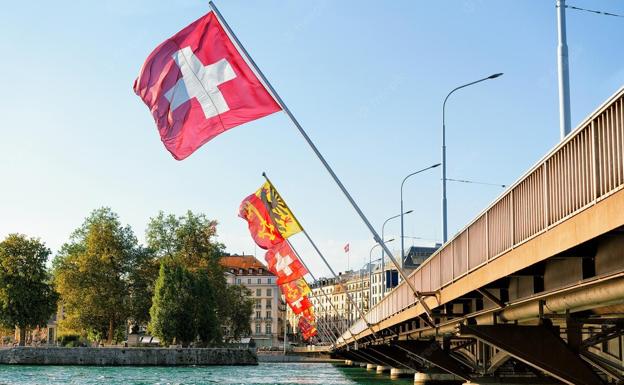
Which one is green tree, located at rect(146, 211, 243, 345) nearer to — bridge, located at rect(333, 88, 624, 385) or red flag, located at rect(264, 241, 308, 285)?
red flag, located at rect(264, 241, 308, 285)

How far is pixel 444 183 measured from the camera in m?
47.7

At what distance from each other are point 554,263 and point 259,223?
2437 cm

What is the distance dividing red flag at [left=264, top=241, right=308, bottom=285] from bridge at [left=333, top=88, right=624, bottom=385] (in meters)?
16.5

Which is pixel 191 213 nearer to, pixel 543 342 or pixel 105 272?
pixel 105 272

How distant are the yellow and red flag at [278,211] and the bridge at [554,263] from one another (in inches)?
345

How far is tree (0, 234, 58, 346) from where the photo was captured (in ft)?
324

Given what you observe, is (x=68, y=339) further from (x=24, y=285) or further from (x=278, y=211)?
(x=278, y=211)

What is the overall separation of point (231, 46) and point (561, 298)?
8806mm

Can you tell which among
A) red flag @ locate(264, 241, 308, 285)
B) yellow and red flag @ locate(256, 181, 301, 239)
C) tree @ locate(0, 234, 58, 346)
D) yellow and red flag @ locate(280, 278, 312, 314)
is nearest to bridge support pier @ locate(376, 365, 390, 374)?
yellow and red flag @ locate(280, 278, 312, 314)

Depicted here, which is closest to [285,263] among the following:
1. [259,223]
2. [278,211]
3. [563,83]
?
[259,223]

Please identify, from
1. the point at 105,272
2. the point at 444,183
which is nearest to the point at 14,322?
the point at 105,272

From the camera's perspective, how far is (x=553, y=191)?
15719 mm

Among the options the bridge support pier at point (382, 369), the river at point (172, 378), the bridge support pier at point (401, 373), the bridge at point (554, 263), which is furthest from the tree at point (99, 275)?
the bridge at point (554, 263)

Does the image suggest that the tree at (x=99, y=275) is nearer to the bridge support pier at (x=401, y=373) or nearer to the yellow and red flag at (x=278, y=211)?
the bridge support pier at (x=401, y=373)
